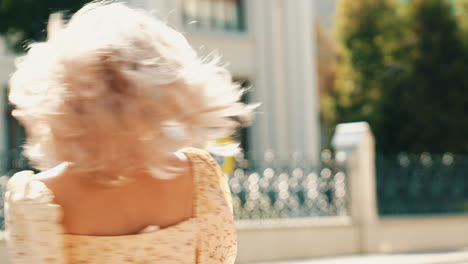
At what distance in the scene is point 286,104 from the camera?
1764 cm

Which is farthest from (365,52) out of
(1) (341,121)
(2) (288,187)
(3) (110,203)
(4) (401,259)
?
(3) (110,203)

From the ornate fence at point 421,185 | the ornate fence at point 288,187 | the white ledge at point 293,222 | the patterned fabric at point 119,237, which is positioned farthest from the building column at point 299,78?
the patterned fabric at point 119,237

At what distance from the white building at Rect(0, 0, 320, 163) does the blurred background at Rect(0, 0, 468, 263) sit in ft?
0.09

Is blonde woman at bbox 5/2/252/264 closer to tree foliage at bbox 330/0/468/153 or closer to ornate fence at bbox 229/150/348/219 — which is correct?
ornate fence at bbox 229/150/348/219

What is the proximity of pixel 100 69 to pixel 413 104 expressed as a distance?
24744 mm

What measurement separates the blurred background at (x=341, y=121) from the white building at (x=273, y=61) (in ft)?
0.09

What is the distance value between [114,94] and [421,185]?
40.8 feet

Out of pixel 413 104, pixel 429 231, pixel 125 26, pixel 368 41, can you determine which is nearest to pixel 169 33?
pixel 125 26

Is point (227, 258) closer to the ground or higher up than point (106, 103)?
closer to the ground

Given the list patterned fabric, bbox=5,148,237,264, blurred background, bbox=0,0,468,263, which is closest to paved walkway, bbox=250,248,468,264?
blurred background, bbox=0,0,468,263

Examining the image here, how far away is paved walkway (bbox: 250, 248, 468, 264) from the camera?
10859mm

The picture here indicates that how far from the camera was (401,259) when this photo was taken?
1131 centimetres

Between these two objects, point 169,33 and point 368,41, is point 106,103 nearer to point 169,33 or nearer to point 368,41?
point 169,33

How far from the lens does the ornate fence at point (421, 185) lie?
1284 centimetres
